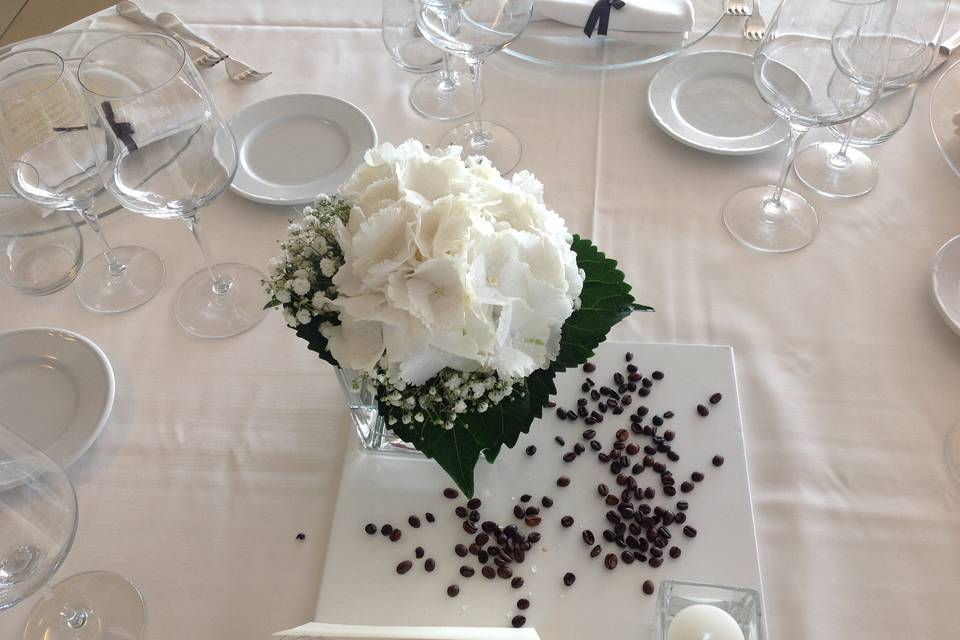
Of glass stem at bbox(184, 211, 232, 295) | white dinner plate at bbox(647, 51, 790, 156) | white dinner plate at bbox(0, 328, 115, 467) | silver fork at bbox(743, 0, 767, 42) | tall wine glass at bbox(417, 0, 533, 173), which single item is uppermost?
tall wine glass at bbox(417, 0, 533, 173)

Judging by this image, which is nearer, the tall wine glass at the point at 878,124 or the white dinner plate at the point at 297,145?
the tall wine glass at the point at 878,124

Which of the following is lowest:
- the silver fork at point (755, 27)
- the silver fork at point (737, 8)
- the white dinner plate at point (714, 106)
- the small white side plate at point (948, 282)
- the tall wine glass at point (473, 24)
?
the small white side plate at point (948, 282)

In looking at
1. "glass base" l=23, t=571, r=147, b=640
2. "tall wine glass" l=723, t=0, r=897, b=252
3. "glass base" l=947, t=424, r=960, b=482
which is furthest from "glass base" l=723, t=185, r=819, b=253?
"glass base" l=23, t=571, r=147, b=640

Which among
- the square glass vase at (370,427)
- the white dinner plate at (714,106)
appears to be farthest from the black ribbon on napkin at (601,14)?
the square glass vase at (370,427)

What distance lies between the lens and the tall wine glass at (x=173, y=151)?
0.79 meters

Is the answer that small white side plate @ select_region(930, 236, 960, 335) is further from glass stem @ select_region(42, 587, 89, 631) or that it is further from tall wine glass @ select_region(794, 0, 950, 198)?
glass stem @ select_region(42, 587, 89, 631)

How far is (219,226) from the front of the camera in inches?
44.0

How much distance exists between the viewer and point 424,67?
1.29 m

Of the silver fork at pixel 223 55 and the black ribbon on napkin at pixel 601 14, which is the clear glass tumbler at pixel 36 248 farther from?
the black ribbon on napkin at pixel 601 14

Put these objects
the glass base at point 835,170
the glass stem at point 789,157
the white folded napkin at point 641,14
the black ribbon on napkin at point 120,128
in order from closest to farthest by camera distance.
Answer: the black ribbon on napkin at point 120,128 → the glass stem at point 789,157 → the glass base at point 835,170 → the white folded napkin at point 641,14

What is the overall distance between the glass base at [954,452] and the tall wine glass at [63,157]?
0.96 meters

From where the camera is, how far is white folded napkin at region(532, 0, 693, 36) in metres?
1.23

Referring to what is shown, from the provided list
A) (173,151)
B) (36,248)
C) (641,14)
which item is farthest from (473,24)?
(36,248)

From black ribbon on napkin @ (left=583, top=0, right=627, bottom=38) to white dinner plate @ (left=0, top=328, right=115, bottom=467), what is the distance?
2.87 feet
